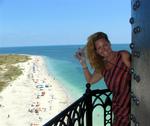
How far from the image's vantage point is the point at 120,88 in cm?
268

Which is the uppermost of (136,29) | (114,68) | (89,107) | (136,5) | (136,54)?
(136,5)

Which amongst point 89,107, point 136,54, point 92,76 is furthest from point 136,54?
point 89,107

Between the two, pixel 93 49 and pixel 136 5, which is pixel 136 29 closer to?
pixel 136 5

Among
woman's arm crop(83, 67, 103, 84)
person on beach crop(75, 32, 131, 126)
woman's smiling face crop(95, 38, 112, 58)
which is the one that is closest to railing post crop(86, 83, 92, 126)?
woman's arm crop(83, 67, 103, 84)

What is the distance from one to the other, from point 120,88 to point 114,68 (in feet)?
0.52

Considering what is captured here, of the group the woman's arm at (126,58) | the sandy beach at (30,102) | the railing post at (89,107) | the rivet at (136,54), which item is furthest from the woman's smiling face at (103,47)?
the sandy beach at (30,102)

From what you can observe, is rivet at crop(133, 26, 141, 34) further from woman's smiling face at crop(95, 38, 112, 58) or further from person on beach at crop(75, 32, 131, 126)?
woman's smiling face at crop(95, 38, 112, 58)

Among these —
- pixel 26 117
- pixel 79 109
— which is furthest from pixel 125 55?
pixel 26 117

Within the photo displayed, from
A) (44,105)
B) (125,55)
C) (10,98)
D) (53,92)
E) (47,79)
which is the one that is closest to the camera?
(125,55)

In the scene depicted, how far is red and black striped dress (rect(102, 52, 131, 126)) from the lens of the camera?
267cm

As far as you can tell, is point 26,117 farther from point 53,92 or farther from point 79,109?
point 79,109

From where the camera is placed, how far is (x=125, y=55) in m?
2.68

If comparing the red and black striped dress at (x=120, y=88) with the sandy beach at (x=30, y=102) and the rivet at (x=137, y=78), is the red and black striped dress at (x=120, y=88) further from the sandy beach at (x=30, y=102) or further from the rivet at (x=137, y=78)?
the sandy beach at (x=30, y=102)

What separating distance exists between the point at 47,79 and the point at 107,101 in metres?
66.6
